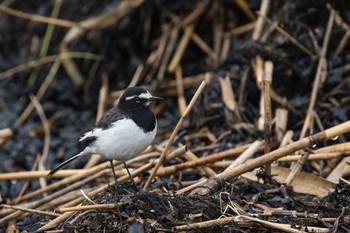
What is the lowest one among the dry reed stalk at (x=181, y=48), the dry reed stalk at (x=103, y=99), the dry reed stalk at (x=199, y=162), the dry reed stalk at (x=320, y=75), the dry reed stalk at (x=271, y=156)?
the dry reed stalk at (x=271, y=156)

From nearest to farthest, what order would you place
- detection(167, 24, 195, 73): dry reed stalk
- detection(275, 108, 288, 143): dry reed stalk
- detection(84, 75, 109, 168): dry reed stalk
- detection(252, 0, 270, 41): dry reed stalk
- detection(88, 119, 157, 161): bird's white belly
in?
detection(88, 119, 157, 161): bird's white belly
detection(275, 108, 288, 143): dry reed stalk
detection(252, 0, 270, 41): dry reed stalk
detection(84, 75, 109, 168): dry reed stalk
detection(167, 24, 195, 73): dry reed stalk

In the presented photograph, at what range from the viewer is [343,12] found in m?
7.57

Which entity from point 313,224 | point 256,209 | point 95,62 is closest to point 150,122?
point 256,209

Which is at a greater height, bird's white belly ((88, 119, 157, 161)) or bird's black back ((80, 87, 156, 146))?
bird's black back ((80, 87, 156, 146))

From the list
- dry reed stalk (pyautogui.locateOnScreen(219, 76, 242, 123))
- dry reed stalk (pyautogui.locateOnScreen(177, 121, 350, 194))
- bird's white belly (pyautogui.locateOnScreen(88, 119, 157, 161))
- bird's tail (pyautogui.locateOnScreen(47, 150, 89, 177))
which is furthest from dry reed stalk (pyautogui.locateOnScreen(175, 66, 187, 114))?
dry reed stalk (pyautogui.locateOnScreen(177, 121, 350, 194))

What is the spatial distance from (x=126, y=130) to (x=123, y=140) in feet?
0.26

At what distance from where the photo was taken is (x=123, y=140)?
17.6ft

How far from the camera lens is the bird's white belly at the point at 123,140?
211 inches

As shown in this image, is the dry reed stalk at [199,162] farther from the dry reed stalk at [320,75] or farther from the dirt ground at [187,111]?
the dry reed stalk at [320,75]

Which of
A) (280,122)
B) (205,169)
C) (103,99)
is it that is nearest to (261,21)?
(280,122)

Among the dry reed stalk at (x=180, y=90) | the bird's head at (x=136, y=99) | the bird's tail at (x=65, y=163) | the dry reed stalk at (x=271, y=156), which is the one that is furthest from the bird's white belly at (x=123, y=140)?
the dry reed stalk at (x=180, y=90)

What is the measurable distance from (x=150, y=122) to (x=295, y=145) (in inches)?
43.6

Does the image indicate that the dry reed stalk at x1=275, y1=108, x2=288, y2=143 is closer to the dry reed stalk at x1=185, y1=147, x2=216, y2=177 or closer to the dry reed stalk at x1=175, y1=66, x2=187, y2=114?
the dry reed stalk at x1=185, y1=147, x2=216, y2=177

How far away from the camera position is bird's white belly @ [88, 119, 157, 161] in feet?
17.6
